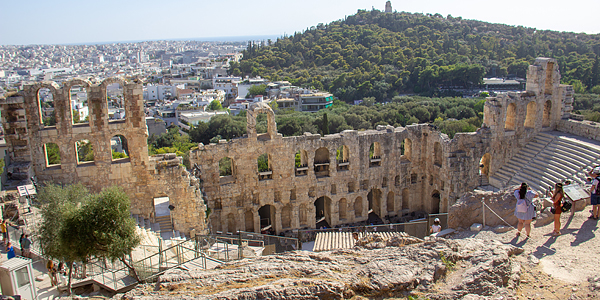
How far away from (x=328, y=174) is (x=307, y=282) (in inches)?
804

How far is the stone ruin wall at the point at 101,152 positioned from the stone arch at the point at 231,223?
4.61 metres

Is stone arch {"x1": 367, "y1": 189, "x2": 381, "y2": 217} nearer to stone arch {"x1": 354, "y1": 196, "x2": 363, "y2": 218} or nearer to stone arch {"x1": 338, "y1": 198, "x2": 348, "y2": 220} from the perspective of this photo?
stone arch {"x1": 354, "y1": 196, "x2": 363, "y2": 218}

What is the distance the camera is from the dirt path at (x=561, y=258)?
390 inches

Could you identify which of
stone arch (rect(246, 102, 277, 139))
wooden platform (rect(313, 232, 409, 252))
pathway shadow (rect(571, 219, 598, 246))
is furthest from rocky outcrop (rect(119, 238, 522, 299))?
stone arch (rect(246, 102, 277, 139))

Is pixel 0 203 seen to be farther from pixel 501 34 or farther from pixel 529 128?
pixel 501 34

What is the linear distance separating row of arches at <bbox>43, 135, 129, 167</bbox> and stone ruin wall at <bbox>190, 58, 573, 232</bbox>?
6698 mm

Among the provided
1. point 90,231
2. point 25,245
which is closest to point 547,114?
point 90,231

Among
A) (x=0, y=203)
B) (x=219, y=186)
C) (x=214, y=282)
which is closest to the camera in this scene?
(x=214, y=282)

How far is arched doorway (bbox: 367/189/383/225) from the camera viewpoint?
1228 inches

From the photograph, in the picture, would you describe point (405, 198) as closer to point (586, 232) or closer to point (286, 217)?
point (286, 217)

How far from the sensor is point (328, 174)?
29.5 m

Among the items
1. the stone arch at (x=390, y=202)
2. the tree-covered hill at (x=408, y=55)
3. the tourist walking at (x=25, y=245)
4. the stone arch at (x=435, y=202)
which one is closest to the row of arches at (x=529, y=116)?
the stone arch at (x=435, y=202)

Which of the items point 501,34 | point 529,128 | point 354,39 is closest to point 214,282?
point 529,128

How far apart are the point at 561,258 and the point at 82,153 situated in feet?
158
